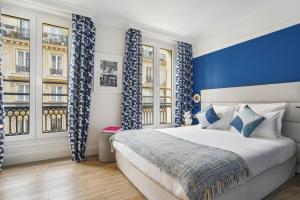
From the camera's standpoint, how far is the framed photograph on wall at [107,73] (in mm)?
3410

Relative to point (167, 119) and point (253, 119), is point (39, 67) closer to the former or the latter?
point (167, 119)

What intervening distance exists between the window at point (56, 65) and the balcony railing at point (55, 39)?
259 millimetres

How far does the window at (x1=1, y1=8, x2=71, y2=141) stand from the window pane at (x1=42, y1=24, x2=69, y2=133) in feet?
→ 0.05

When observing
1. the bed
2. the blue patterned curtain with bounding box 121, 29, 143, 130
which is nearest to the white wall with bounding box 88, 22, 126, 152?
the blue patterned curtain with bounding box 121, 29, 143, 130

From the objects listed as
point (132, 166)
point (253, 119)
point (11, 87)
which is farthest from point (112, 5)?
point (253, 119)

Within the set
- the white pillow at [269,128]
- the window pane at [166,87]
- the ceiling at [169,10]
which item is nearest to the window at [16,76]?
the ceiling at [169,10]

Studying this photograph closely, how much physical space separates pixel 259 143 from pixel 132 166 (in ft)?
5.27

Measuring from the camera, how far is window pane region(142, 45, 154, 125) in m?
4.16

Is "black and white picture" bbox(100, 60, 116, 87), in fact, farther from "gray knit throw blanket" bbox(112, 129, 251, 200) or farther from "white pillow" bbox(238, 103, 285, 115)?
"white pillow" bbox(238, 103, 285, 115)

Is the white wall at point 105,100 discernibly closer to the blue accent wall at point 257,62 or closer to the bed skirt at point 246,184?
the bed skirt at point 246,184

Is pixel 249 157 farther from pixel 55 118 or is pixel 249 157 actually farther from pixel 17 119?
pixel 17 119

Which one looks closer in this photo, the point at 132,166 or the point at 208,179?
the point at 208,179

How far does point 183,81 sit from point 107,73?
199 cm

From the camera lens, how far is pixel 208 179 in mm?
1229
